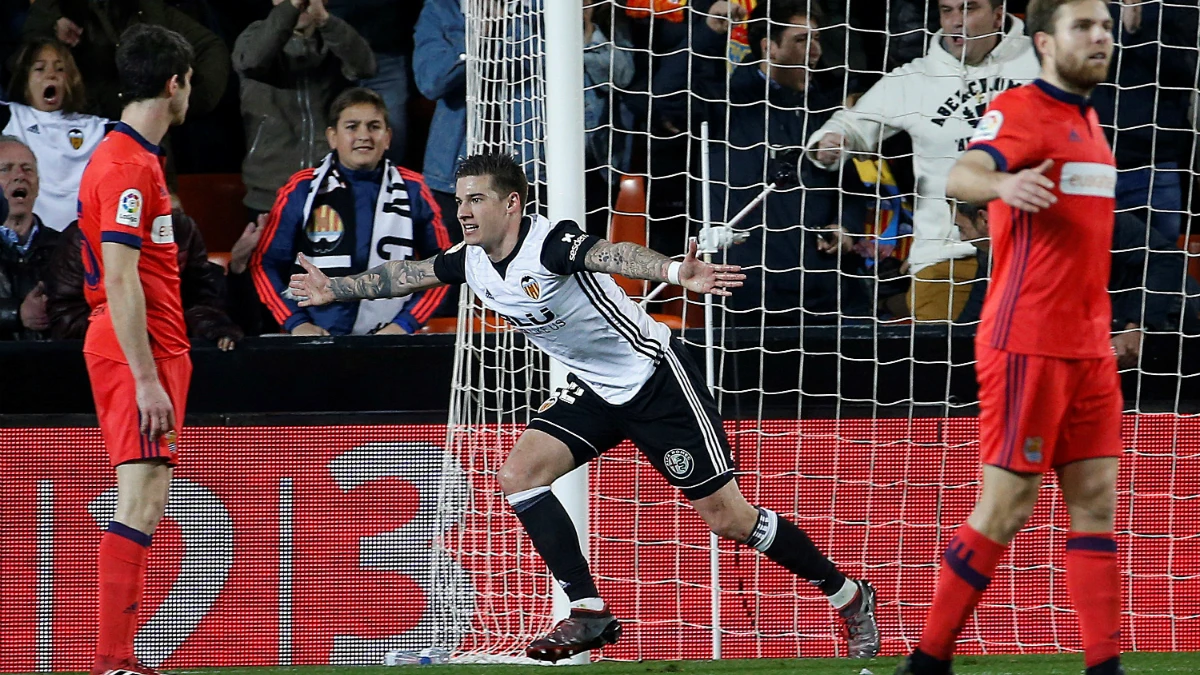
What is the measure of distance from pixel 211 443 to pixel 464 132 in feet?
6.66

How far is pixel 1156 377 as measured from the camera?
6.21 metres

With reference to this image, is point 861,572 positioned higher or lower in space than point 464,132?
lower

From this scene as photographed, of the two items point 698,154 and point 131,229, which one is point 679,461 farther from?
point 698,154

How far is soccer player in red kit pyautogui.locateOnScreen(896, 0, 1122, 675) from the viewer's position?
3.50m

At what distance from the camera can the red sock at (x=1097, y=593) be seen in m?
3.55

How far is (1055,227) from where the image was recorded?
351 centimetres

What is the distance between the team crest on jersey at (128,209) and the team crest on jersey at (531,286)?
4.08 feet

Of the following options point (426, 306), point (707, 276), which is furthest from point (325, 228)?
point (707, 276)

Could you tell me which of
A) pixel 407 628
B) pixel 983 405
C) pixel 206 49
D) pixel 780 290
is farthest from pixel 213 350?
pixel 983 405

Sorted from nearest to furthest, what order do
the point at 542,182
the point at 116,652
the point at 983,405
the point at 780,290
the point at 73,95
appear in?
the point at 983,405 < the point at 116,652 < the point at 542,182 < the point at 780,290 < the point at 73,95

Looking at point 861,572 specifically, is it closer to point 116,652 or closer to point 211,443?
point 211,443

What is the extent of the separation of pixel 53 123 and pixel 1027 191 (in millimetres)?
5396

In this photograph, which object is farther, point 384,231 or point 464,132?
point 464,132

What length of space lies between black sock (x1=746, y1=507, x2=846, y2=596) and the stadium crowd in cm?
113
